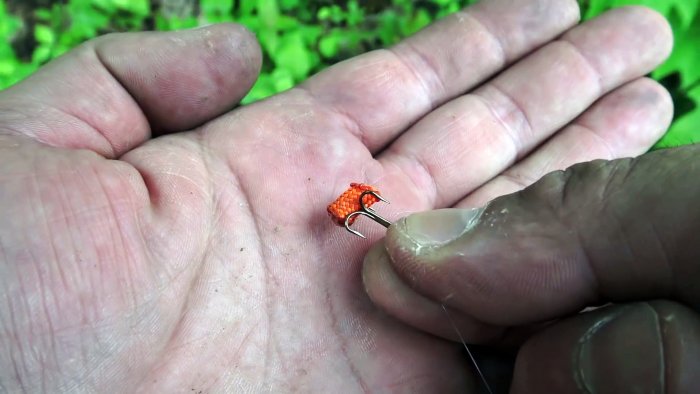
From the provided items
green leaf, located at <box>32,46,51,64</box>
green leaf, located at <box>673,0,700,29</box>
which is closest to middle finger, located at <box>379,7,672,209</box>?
green leaf, located at <box>673,0,700,29</box>

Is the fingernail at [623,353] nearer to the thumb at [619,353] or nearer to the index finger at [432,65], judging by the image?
the thumb at [619,353]

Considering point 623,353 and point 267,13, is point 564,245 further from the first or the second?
point 267,13

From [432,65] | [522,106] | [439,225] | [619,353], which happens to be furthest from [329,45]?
[619,353]

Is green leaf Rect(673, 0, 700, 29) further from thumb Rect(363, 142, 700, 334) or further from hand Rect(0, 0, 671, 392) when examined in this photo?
thumb Rect(363, 142, 700, 334)

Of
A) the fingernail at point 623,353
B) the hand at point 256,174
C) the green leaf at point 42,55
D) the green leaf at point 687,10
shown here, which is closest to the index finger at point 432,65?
the hand at point 256,174

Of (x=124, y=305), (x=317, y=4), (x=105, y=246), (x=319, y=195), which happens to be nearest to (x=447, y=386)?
(x=319, y=195)

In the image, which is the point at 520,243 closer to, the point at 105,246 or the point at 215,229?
the point at 215,229
